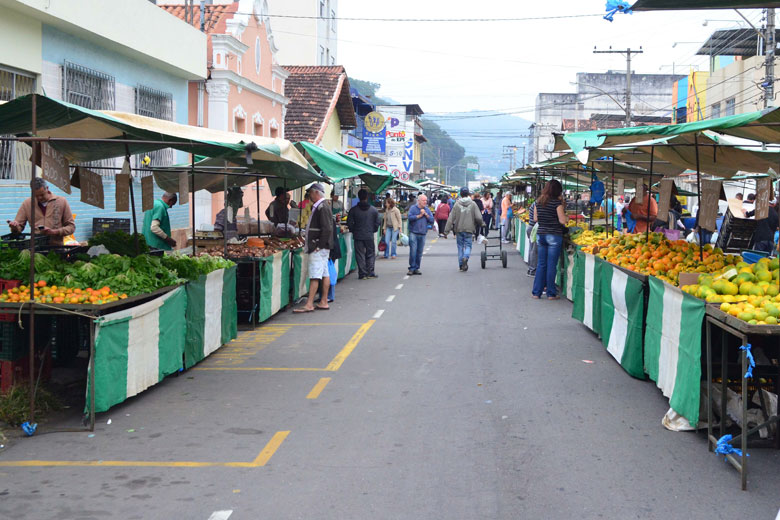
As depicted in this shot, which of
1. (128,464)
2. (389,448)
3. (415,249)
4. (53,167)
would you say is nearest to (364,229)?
(415,249)

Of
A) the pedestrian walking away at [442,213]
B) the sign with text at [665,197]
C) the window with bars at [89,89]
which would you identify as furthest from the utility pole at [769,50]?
the window with bars at [89,89]

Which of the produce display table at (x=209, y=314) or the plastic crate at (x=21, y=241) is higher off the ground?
the plastic crate at (x=21, y=241)

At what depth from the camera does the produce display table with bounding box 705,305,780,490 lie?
576 centimetres

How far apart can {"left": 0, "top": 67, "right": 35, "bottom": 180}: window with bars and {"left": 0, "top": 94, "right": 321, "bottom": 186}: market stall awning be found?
412cm

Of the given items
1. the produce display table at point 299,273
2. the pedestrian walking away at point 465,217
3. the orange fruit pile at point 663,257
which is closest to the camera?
the orange fruit pile at point 663,257

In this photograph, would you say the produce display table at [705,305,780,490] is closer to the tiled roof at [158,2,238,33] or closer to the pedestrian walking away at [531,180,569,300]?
the pedestrian walking away at [531,180,569,300]

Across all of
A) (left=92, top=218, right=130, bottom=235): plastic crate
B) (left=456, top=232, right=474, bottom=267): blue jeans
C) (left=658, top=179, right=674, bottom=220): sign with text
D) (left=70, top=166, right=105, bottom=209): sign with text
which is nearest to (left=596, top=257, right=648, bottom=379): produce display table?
(left=658, top=179, right=674, bottom=220): sign with text

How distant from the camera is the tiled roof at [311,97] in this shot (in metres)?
36.9

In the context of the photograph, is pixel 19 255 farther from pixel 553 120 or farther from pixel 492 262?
pixel 553 120

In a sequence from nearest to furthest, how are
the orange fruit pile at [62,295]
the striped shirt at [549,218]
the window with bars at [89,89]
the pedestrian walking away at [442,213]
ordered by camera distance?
the orange fruit pile at [62,295] → the striped shirt at [549,218] → the window with bars at [89,89] → the pedestrian walking away at [442,213]

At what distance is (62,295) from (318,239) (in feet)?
22.5

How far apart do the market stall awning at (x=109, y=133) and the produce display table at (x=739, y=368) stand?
509cm

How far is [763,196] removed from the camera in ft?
27.7

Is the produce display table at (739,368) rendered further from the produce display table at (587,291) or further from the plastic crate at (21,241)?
the plastic crate at (21,241)
